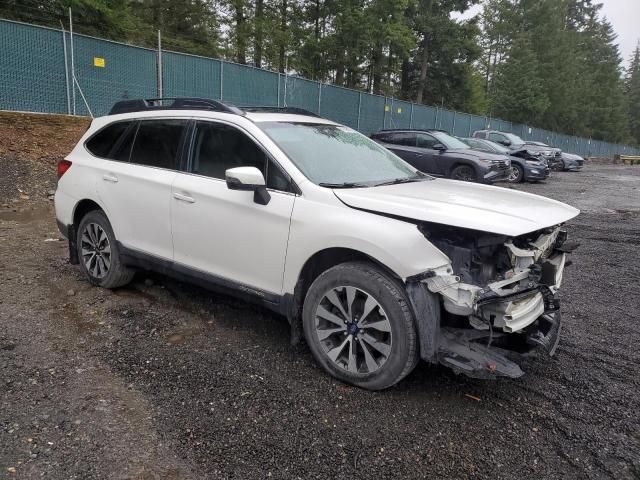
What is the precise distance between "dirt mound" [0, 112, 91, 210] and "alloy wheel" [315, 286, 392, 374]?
7314 millimetres

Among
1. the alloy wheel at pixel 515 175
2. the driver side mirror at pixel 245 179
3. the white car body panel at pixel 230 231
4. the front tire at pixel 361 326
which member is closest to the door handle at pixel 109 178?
the white car body panel at pixel 230 231

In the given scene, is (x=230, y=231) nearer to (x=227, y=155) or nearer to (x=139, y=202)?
(x=227, y=155)

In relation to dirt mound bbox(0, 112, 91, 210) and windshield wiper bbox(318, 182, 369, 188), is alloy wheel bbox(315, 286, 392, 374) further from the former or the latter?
dirt mound bbox(0, 112, 91, 210)

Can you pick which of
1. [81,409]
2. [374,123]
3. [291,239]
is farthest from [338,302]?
[374,123]

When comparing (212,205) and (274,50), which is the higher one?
(274,50)

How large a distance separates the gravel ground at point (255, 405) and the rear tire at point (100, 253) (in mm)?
223

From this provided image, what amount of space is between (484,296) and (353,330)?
83 cm

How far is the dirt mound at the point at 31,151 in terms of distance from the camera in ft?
28.9

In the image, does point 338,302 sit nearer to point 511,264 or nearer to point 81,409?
point 511,264

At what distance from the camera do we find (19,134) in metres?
10.6

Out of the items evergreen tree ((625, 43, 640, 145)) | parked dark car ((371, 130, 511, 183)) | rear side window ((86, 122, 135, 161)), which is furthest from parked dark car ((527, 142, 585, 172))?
evergreen tree ((625, 43, 640, 145))

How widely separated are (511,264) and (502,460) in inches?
43.4

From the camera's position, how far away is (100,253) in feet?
15.6

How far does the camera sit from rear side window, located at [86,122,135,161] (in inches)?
180
